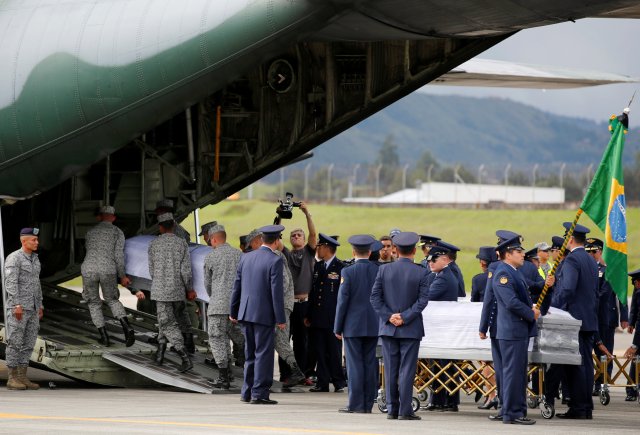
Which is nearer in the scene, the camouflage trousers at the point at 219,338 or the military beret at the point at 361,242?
the military beret at the point at 361,242

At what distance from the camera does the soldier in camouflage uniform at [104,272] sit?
1407 centimetres

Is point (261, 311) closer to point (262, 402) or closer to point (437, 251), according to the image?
point (262, 402)

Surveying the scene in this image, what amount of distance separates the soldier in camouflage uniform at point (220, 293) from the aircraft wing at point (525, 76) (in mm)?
7707

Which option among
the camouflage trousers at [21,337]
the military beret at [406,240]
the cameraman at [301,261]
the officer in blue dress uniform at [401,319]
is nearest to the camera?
the officer in blue dress uniform at [401,319]

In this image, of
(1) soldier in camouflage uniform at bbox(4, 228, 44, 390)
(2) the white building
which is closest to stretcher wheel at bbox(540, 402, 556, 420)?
(1) soldier in camouflage uniform at bbox(4, 228, 44, 390)

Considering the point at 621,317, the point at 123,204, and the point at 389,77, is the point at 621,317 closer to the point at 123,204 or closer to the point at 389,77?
the point at 389,77

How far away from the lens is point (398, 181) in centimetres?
18075

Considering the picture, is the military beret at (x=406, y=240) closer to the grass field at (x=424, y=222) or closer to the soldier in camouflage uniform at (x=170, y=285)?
the soldier in camouflage uniform at (x=170, y=285)

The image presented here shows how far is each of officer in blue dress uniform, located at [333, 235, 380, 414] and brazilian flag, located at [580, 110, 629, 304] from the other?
6.99 ft

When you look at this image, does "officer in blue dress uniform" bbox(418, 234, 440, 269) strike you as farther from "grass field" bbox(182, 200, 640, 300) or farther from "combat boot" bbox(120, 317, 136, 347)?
"grass field" bbox(182, 200, 640, 300)

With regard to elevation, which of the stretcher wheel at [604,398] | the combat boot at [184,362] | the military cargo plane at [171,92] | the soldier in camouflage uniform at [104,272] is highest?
the military cargo plane at [171,92]

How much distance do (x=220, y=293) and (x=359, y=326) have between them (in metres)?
2.25

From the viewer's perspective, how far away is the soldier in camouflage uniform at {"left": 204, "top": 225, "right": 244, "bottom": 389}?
13391 mm

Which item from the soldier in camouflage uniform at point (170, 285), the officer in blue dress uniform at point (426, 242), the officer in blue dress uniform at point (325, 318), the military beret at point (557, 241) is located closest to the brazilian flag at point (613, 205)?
the military beret at point (557, 241)
